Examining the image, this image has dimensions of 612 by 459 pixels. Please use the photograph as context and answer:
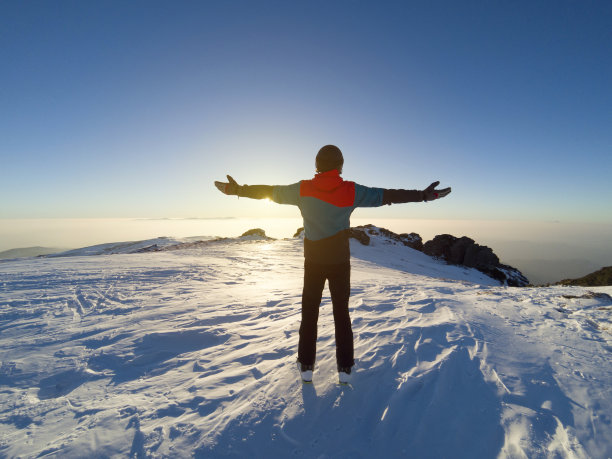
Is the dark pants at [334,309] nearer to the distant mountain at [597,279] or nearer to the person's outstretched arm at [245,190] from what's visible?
the person's outstretched arm at [245,190]

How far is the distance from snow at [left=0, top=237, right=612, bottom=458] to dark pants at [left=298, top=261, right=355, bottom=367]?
0.35 metres

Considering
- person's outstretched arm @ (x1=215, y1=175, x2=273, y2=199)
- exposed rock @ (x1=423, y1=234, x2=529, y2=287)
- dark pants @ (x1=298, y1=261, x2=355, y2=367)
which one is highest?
person's outstretched arm @ (x1=215, y1=175, x2=273, y2=199)

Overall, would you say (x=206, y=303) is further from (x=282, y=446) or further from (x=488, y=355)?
(x=488, y=355)

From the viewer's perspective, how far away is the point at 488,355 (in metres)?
3.23

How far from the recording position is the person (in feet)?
9.27

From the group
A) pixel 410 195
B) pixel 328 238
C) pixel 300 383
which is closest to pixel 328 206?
pixel 328 238

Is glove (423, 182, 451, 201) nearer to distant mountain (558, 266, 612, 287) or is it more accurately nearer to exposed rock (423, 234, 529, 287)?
distant mountain (558, 266, 612, 287)

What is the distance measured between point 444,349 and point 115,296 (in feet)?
23.9

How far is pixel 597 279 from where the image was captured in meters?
13.3

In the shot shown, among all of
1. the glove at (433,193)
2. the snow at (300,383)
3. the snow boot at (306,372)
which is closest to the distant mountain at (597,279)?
the snow at (300,383)

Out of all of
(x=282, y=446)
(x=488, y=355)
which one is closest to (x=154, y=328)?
(x=282, y=446)

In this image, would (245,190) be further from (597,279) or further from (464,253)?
(464,253)

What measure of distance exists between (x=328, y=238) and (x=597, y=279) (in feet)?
60.7

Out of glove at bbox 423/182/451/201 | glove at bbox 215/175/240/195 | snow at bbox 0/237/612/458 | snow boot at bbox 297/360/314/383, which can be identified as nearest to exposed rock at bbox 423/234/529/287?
snow at bbox 0/237/612/458
